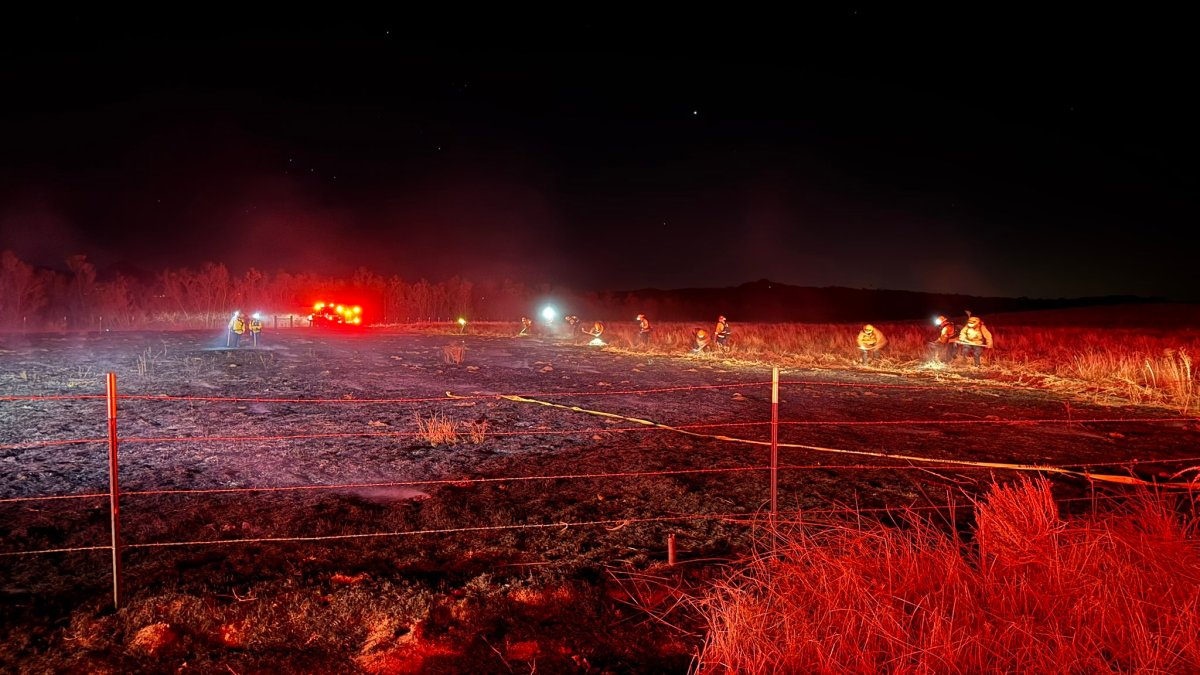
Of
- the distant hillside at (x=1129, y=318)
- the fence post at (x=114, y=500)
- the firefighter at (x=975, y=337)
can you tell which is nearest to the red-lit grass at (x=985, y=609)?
the fence post at (x=114, y=500)

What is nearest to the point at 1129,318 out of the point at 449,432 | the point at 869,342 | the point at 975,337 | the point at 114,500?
the point at 869,342

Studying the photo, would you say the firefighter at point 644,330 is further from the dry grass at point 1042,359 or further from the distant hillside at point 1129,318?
the distant hillside at point 1129,318

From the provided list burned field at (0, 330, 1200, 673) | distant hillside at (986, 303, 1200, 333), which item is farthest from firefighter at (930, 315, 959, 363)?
distant hillside at (986, 303, 1200, 333)

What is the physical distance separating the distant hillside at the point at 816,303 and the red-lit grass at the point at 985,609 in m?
106

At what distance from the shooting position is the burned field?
3.59m

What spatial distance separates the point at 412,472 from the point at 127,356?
17.1 m

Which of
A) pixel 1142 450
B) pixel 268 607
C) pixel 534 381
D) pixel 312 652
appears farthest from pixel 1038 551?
pixel 534 381

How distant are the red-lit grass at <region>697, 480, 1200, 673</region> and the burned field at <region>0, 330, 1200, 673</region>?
46 centimetres

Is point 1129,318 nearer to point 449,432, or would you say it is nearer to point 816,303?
point 449,432

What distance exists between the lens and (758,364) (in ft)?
66.3

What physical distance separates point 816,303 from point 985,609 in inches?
5874

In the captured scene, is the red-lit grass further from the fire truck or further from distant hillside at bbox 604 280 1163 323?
distant hillside at bbox 604 280 1163 323

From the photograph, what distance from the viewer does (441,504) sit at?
5.93m

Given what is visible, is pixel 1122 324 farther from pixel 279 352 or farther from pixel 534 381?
pixel 279 352
